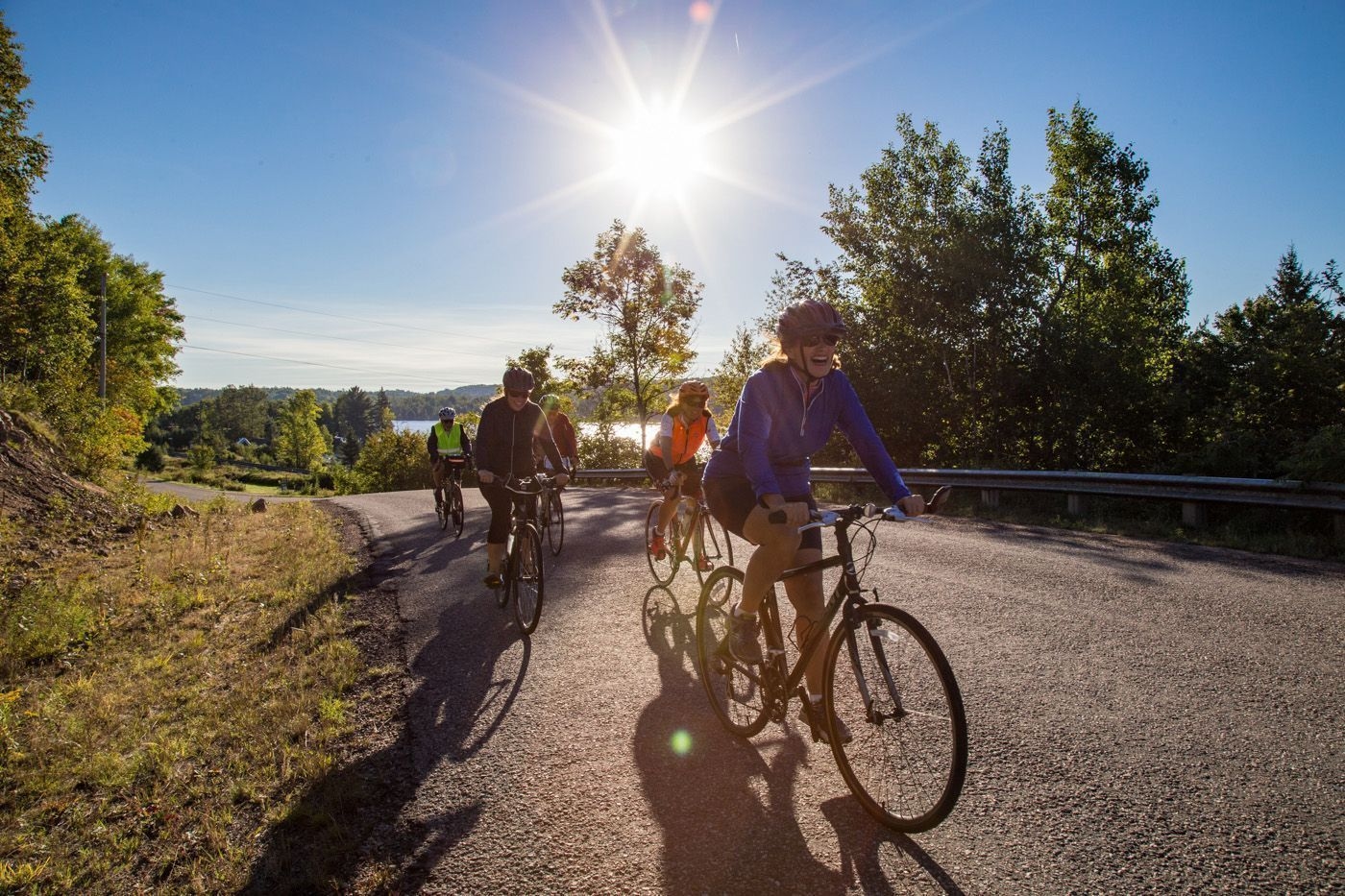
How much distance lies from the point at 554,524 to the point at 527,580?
3750mm

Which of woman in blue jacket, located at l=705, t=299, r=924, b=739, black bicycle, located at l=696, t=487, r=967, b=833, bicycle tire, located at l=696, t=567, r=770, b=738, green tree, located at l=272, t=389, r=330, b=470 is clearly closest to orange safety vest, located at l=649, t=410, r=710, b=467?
bicycle tire, located at l=696, t=567, r=770, b=738

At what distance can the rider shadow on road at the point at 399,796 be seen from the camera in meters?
2.82

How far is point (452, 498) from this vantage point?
12.8 meters

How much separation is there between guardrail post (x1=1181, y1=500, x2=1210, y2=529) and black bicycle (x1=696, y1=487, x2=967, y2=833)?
8.61 meters

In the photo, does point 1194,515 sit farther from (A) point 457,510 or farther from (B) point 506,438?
(A) point 457,510

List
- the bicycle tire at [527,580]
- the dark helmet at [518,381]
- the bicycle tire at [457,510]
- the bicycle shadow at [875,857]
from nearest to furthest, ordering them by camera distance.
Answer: the bicycle shadow at [875,857] < the bicycle tire at [527,580] < the dark helmet at [518,381] < the bicycle tire at [457,510]

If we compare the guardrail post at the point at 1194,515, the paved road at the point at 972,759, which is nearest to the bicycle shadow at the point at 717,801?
the paved road at the point at 972,759

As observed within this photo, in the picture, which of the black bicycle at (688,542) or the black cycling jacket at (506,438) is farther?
the black bicycle at (688,542)

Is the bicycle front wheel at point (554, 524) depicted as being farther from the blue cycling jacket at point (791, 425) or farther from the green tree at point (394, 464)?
the green tree at point (394, 464)

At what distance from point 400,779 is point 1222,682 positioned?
4.51 m

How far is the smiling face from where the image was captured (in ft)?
10.7

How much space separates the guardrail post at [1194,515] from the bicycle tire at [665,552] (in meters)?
7.13

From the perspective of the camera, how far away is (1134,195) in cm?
2509

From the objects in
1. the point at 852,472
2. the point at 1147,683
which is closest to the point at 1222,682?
the point at 1147,683
